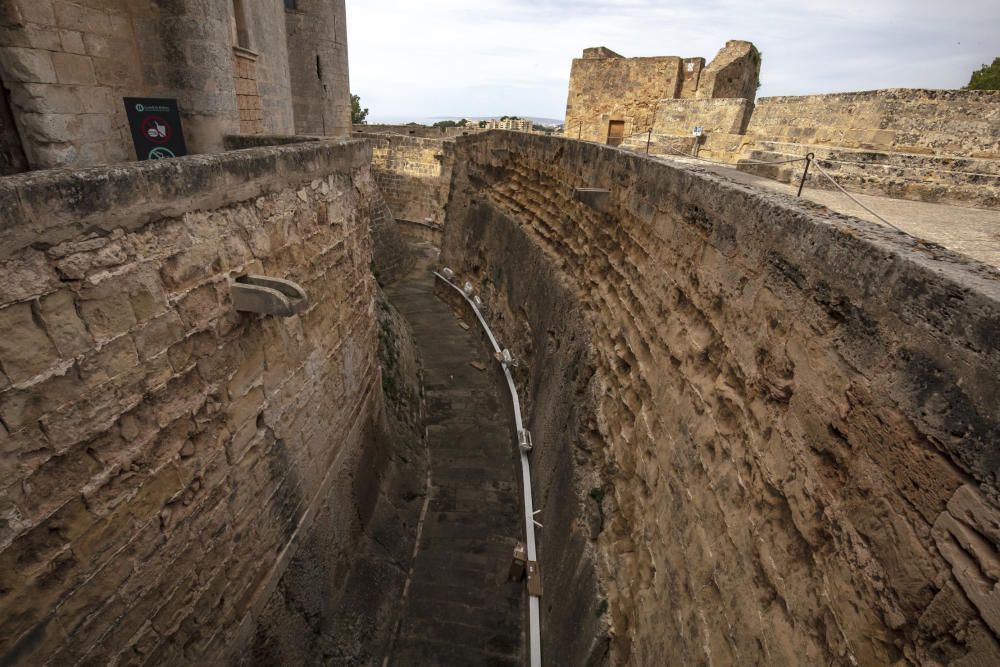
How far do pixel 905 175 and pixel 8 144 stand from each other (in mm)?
8234

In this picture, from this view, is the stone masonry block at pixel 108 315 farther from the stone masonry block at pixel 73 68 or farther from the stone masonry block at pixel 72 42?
the stone masonry block at pixel 72 42

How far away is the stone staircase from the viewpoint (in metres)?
4.39

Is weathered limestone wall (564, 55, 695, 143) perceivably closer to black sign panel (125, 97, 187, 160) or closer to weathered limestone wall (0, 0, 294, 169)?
weathered limestone wall (0, 0, 294, 169)

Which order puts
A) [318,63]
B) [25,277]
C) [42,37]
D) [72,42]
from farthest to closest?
[318,63] → [72,42] → [42,37] → [25,277]

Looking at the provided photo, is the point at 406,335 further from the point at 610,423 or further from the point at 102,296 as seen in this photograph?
the point at 102,296

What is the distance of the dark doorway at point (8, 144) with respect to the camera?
4.03 metres

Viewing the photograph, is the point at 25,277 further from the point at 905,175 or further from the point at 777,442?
the point at 905,175

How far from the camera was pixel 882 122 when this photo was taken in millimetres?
7438

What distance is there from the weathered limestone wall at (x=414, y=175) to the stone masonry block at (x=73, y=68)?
550 inches

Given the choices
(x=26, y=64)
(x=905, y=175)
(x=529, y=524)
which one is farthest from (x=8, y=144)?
(x=905, y=175)

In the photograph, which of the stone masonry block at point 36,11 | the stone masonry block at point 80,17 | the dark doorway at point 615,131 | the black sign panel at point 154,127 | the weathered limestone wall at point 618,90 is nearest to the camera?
the stone masonry block at point 36,11

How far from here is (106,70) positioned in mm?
4676

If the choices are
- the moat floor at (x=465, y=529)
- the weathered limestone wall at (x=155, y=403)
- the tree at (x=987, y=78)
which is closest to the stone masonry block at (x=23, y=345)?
the weathered limestone wall at (x=155, y=403)

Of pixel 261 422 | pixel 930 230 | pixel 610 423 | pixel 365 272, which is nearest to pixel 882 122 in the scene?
pixel 930 230
